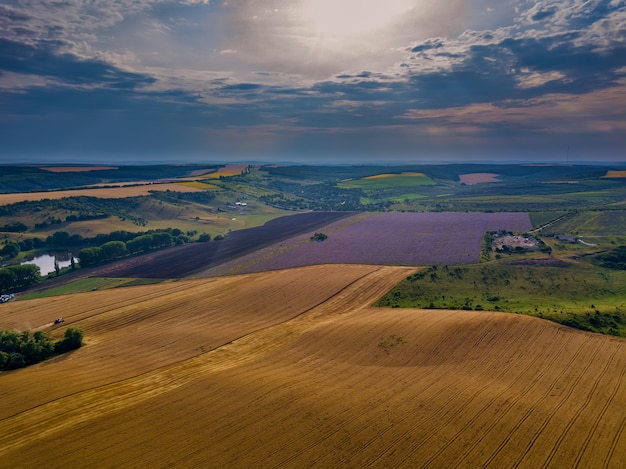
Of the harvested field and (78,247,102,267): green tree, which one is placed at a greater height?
(78,247,102,267): green tree

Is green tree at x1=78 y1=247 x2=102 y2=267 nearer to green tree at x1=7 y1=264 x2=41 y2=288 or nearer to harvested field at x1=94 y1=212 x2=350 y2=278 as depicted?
harvested field at x1=94 y1=212 x2=350 y2=278

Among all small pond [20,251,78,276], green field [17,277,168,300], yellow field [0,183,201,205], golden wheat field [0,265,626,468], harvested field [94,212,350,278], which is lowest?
small pond [20,251,78,276]

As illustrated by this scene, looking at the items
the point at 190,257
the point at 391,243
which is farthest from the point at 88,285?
the point at 391,243

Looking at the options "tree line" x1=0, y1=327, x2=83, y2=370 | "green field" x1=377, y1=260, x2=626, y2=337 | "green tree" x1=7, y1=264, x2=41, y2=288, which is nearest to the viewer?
"tree line" x1=0, y1=327, x2=83, y2=370

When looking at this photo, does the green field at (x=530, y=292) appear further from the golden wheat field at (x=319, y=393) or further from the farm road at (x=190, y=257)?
the farm road at (x=190, y=257)

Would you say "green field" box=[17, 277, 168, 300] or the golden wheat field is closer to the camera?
the golden wheat field

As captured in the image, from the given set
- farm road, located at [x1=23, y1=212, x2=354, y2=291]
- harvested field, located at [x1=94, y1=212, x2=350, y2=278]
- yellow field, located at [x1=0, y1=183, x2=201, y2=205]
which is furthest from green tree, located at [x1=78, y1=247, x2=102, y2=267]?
yellow field, located at [x1=0, y1=183, x2=201, y2=205]

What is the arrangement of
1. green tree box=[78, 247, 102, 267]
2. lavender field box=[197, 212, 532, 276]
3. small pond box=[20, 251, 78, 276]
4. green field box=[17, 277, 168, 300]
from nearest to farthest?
green field box=[17, 277, 168, 300] → lavender field box=[197, 212, 532, 276] → green tree box=[78, 247, 102, 267] → small pond box=[20, 251, 78, 276]
